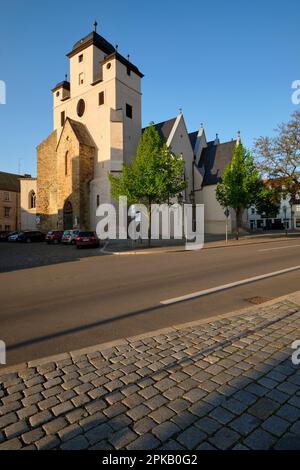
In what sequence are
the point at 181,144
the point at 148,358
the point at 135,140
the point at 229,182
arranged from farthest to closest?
1. the point at 181,144
2. the point at 135,140
3. the point at 229,182
4. the point at 148,358

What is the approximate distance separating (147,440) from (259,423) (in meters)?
0.93

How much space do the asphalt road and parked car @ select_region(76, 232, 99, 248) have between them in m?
12.8

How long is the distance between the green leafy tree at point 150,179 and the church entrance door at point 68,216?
14019 mm

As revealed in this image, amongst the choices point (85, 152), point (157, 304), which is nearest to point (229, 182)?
point (85, 152)

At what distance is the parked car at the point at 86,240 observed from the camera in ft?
75.6

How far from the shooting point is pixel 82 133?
34.6 metres

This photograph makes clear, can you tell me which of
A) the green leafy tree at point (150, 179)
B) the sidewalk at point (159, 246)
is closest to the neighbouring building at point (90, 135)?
the sidewalk at point (159, 246)

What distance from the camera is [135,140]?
35562 millimetres

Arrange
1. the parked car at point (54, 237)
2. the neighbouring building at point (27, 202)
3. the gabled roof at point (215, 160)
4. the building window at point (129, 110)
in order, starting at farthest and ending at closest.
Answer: the neighbouring building at point (27, 202) < the gabled roof at point (215, 160) < the building window at point (129, 110) < the parked car at point (54, 237)

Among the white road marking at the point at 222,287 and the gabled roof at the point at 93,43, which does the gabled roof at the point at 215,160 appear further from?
the white road marking at the point at 222,287

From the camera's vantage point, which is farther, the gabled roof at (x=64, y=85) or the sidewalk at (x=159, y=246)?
the gabled roof at (x=64, y=85)

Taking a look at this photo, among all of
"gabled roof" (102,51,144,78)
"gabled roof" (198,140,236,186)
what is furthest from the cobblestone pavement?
"gabled roof" (198,140,236,186)
